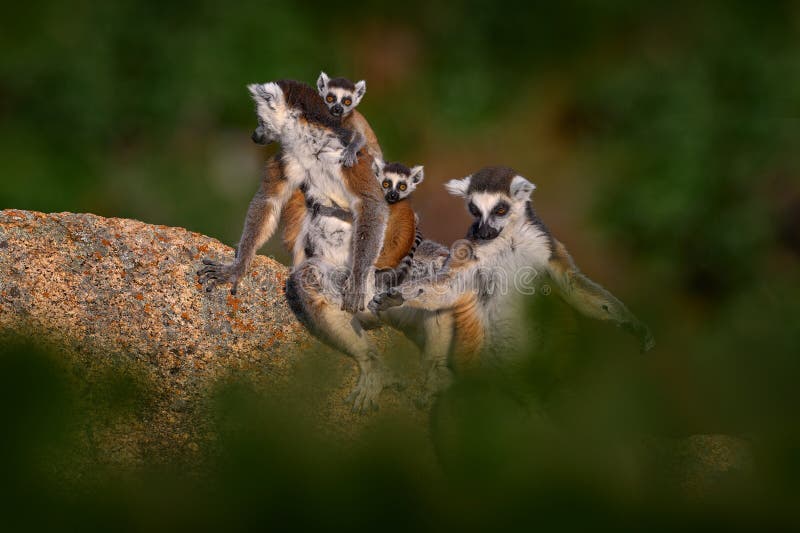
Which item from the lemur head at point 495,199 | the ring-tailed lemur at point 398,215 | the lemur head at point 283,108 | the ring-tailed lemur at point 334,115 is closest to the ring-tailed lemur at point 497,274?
the lemur head at point 495,199

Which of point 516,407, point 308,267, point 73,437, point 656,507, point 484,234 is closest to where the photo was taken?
point 656,507

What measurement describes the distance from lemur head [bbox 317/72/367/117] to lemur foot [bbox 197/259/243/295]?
0.65m

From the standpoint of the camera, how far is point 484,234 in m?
2.85

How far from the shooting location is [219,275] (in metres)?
3.14

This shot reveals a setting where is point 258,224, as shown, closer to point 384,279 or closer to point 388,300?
point 384,279

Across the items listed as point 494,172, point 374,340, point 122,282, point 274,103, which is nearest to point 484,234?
point 494,172

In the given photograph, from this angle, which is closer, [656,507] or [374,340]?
[656,507]

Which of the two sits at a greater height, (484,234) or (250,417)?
(484,234)

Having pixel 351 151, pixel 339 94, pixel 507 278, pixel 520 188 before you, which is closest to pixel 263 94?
pixel 351 151

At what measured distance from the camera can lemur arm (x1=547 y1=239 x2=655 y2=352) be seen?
279 centimetres

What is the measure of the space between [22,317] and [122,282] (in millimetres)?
349

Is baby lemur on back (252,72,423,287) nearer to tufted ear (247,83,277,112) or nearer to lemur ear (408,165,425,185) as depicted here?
lemur ear (408,165,425,185)

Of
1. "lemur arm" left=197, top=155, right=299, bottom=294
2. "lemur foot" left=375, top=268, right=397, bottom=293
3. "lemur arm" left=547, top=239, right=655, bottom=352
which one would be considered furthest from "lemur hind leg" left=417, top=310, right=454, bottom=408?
"lemur arm" left=197, top=155, right=299, bottom=294

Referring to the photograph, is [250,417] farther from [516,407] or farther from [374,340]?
[374,340]
